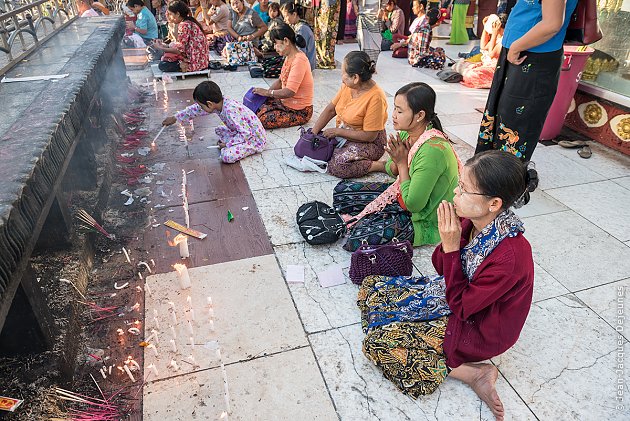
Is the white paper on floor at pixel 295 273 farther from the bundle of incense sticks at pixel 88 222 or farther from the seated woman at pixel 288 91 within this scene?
the seated woman at pixel 288 91

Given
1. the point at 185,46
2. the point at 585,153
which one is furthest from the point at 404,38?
the point at 585,153

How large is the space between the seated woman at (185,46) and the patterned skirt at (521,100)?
5725 millimetres

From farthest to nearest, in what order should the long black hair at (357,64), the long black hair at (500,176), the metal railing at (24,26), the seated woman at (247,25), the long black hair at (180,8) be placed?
1. the seated woman at (247,25)
2. the long black hair at (180,8)
3. the long black hair at (357,64)
4. the metal railing at (24,26)
5. the long black hair at (500,176)

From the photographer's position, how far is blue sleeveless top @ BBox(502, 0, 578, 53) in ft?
10.8

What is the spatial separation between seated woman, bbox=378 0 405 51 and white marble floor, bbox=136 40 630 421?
6.67 metres

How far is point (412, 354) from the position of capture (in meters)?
2.37

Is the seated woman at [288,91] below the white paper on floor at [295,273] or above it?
above

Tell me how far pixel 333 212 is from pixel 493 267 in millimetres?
1826

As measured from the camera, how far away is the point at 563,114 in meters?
5.41

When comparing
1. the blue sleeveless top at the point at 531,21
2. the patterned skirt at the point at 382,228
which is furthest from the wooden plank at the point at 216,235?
the blue sleeveless top at the point at 531,21

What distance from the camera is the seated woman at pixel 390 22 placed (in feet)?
33.6

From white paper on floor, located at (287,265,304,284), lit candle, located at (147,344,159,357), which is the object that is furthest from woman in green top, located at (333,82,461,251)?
lit candle, located at (147,344,159,357)

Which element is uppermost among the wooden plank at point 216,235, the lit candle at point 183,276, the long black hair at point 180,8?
the long black hair at point 180,8

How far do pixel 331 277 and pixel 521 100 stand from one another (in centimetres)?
215
